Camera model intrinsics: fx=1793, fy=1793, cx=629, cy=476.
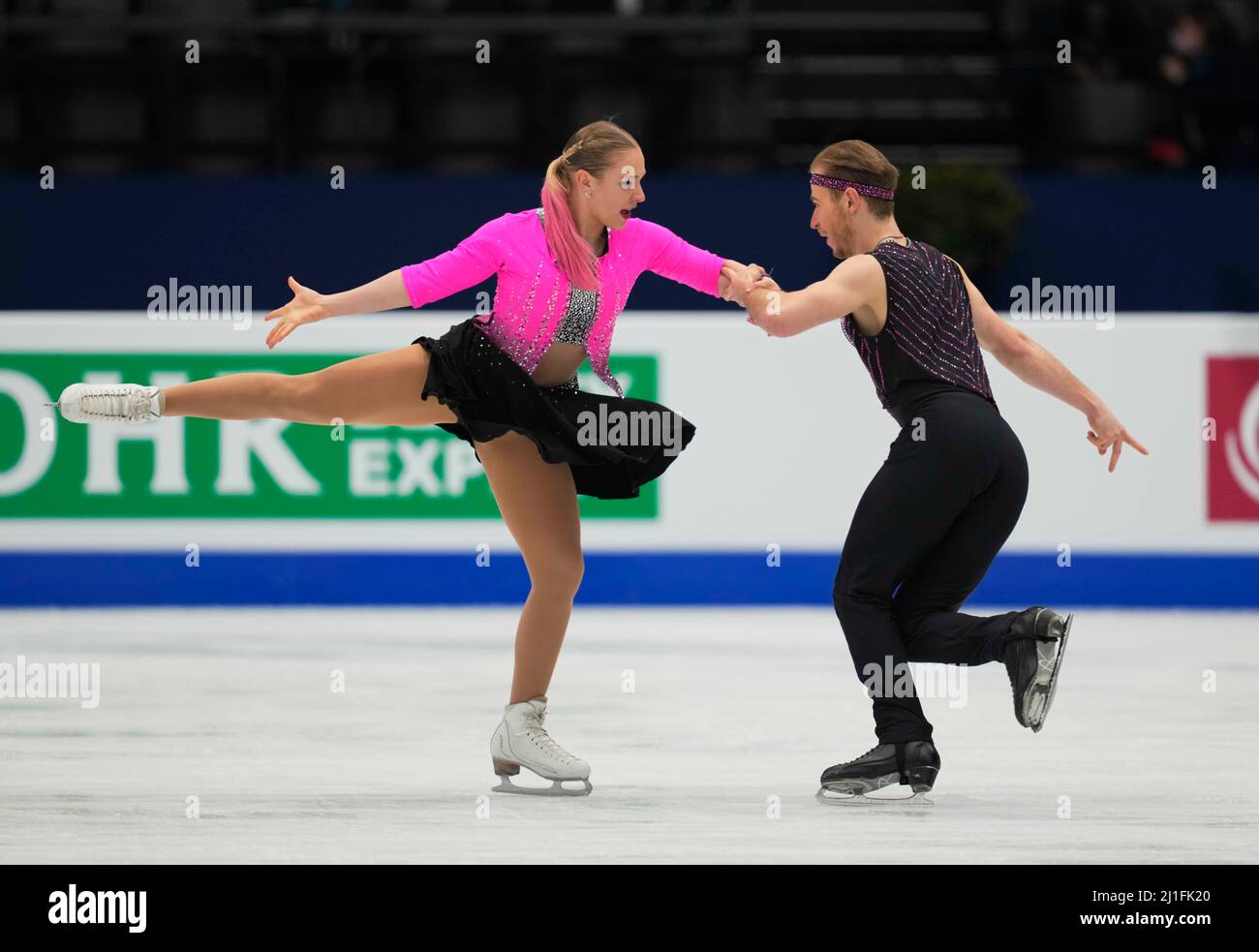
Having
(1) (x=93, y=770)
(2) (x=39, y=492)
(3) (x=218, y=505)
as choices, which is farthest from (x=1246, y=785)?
(2) (x=39, y=492)

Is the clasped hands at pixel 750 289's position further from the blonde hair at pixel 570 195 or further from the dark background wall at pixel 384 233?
the dark background wall at pixel 384 233

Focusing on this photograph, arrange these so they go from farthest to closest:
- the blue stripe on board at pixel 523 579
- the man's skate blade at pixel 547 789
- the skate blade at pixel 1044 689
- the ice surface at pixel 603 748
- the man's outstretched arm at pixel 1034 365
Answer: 1. the blue stripe on board at pixel 523 579
2. the man's outstretched arm at pixel 1034 365
3. the man's skate blade at pixel 547 789
4. the skate blade at pixel 1044 689
5. the ice surface at pixel 603 748

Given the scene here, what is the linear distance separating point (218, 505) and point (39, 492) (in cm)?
76

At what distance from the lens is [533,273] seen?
3.85m

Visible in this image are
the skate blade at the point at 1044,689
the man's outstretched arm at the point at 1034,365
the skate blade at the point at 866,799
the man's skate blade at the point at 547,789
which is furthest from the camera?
the man's outstretched arm at the point at 1034,365

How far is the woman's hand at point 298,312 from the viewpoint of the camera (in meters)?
3.79

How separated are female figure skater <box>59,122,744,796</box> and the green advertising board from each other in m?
3.60

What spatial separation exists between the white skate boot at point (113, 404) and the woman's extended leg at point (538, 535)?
0.72 meters

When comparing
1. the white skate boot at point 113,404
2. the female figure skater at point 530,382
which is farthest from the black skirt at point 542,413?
the white skate boot at point 113,404

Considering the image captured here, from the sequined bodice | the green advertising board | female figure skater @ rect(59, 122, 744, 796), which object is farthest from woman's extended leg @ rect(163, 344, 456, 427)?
the green advertising board

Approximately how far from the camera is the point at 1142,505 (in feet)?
25.3

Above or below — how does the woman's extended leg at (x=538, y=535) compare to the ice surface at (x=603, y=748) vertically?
above

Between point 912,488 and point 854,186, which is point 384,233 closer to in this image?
point 854,186

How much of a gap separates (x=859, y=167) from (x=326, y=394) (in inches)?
49.1
